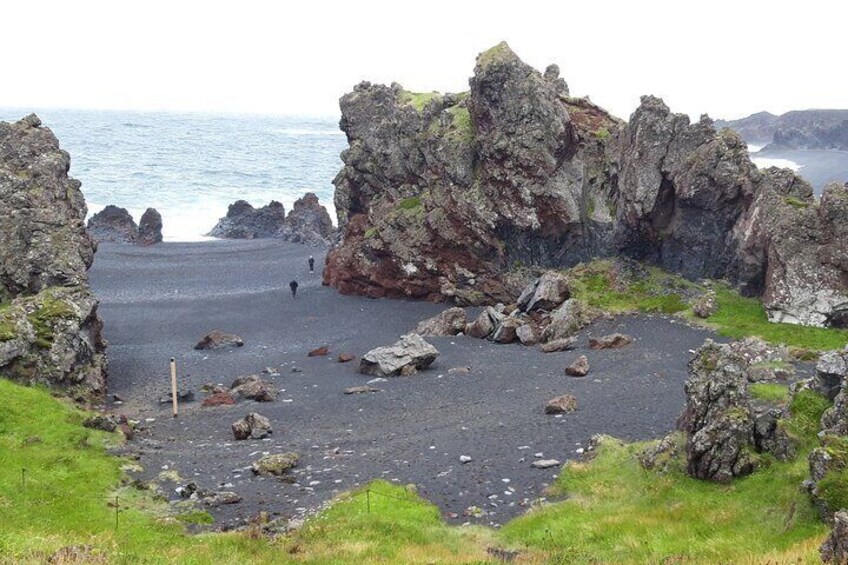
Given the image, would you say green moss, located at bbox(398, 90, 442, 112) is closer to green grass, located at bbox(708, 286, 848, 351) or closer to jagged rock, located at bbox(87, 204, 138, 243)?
green grass, located at bbox(708, 286, 848, 351)

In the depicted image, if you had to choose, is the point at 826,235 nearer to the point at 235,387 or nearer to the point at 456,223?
the point at 456,223

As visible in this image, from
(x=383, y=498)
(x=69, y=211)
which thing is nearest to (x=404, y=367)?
(x=383, y=498)

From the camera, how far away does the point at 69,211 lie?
157ft

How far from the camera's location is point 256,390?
39844 mm

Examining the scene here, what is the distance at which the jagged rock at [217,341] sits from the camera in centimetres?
5269

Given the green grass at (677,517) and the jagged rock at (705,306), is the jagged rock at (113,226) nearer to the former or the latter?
the jagged rock at (705,306)

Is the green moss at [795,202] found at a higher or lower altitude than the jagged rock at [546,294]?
higher

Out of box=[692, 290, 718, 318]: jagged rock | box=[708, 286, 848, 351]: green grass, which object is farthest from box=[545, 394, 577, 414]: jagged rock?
box=[692, 290, 718, 318]: jagged rock

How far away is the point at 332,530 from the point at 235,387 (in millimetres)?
23085

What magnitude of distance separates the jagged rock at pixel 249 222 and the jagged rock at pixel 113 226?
12.7 m

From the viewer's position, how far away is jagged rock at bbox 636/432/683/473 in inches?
926

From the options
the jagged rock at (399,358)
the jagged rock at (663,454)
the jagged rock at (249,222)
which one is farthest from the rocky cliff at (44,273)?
the jagged rock at (249,222)

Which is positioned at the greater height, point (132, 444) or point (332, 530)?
point (332, 530)

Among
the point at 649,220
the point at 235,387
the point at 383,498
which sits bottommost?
the point at 235,387
